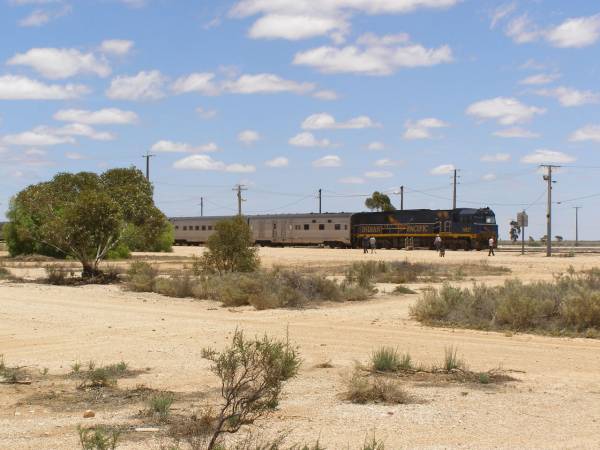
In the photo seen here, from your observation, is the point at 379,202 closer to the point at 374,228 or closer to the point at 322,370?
the point at 374,228

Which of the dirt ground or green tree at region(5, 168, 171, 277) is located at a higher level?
green tree at region(5, 168, 171, 277)

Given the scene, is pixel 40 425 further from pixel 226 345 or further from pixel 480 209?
pixel 480 209

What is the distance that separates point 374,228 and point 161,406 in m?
64.2

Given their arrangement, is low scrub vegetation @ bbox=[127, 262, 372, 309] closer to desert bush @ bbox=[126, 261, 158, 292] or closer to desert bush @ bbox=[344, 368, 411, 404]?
desert bush @ bbox=[126, 261, 158, 292]

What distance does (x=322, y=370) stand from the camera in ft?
36.7

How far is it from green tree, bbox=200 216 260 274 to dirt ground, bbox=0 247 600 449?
576 centimetres

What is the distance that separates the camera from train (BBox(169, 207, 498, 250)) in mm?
65875

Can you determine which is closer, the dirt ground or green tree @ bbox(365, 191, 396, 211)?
the dirt ground

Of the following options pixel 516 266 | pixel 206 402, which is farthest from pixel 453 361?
pixel 516 266

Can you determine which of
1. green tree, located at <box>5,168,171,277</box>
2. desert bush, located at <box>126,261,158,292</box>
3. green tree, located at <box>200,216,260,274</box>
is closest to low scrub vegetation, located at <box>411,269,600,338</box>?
desert bush, located at <box>126,261,158,292</box>

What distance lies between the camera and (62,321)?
16.8m

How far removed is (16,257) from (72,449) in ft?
156

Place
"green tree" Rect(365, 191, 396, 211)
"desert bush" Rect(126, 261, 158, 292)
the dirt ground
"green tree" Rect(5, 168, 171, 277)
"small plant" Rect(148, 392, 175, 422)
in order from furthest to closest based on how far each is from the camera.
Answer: "green tree" Rect(365, 191, 396, 211)
"green tree" Rect(5, 168, 171, 277)
"desert bush" Rect(126, 261, 158, 292)
"small plant" Rect(148, 392, 175, 422)
the dirt ground

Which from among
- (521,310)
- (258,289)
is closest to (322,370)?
(521,310)
